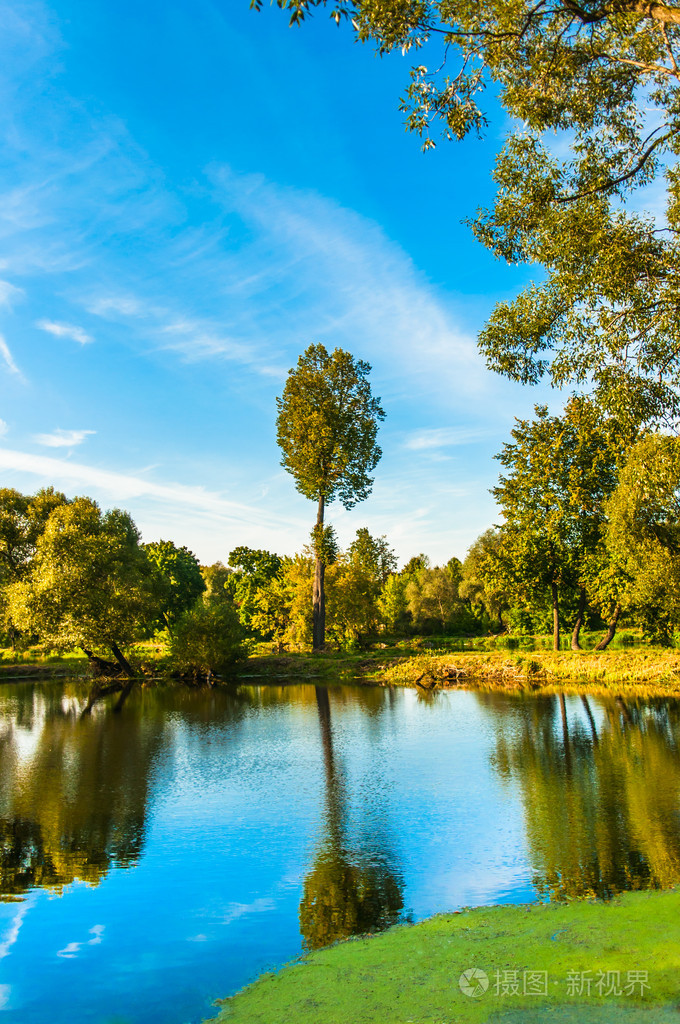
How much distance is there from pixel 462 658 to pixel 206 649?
49.5 ft

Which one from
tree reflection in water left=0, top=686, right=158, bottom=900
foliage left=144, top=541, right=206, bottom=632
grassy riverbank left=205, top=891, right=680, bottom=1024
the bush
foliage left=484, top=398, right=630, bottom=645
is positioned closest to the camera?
grassy riverbank left=205, top=891, right=680, bottom=1024

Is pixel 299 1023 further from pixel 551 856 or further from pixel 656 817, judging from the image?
pixel 656 817

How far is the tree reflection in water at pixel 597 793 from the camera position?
858 centimetres

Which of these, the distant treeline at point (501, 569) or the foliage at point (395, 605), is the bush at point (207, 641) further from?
the foliage at point (395, 605)

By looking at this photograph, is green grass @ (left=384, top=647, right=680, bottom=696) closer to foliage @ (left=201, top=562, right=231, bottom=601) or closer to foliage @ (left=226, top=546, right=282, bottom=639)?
foliage @ (left=226, top=546, right=282, bottom=639)

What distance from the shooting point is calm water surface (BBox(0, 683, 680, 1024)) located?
7121 millimetres

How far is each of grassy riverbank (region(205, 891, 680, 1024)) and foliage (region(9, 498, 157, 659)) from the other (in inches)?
1281

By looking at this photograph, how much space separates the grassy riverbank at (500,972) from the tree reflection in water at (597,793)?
1.20 metres

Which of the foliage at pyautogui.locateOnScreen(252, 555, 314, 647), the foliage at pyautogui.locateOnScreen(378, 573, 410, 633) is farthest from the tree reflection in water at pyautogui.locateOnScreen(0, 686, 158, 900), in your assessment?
the foliage at pyautogui.locateOnScreen(378, 573, 410, 633)

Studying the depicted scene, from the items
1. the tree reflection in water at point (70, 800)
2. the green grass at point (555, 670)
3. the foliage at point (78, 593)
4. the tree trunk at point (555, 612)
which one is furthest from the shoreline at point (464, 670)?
the tree reflection in water at point (70, 800)

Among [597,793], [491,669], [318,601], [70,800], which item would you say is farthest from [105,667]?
[597,793]

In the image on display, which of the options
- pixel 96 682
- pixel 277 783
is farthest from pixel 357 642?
pixel 277 783

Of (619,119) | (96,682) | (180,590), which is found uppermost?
(619,119)

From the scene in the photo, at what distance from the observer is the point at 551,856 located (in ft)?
30.7
